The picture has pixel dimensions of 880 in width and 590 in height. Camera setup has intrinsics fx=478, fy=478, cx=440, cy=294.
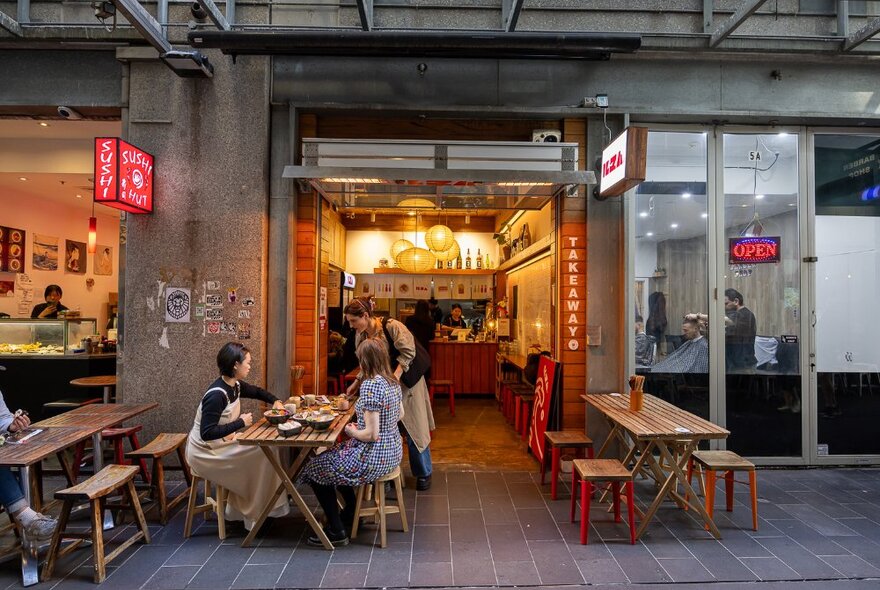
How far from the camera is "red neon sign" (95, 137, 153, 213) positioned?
4359 millimetres

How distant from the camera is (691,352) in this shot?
5250mm

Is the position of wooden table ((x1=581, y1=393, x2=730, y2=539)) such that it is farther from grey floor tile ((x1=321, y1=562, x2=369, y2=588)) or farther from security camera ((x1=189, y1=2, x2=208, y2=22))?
security camera ((x1=189, y1=2, x2=208, y2=22))

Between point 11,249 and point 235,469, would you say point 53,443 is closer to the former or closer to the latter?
point 235,469

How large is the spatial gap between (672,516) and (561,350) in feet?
6.12

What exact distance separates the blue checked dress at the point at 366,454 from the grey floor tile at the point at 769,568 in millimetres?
2565

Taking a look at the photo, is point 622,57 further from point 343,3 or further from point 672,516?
point 672,516

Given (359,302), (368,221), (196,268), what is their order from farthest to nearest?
1. (368,221)
2. (196,268)
3. (359,302)

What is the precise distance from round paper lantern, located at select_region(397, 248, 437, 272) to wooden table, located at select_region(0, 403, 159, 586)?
4.62m

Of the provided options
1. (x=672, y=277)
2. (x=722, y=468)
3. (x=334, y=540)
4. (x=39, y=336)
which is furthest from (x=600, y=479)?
(x=39, y=336)

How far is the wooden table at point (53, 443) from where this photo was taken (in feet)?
9.89

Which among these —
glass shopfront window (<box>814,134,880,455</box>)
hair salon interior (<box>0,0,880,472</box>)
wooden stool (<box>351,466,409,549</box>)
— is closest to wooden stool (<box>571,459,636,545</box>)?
wooden stool (<box>351,466,409,549</box>)

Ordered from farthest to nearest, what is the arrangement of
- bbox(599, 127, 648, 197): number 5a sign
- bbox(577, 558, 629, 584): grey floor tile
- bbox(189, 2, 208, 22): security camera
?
bbox(189, 2, 208, 22): security camera → bbox(599, 127, 648, 197): number 5a sign → bbox(577, 558, 629, 584): grey floor tile

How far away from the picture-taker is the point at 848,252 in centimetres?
538

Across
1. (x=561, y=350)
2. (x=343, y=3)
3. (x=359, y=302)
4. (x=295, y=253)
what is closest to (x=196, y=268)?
(x=295, y=253)
